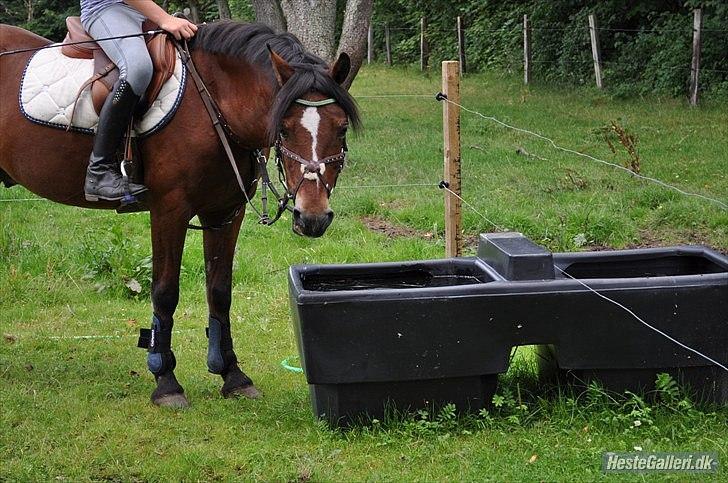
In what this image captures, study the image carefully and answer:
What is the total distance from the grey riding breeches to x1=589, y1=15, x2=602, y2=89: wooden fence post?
14710mm

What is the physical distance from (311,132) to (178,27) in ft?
3.85

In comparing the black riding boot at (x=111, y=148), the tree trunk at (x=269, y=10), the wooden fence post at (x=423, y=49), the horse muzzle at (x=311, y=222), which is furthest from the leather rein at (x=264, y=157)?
the wooden fence post at (x=423, y=49)

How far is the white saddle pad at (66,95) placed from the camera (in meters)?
5.03

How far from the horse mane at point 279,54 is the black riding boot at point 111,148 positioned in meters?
0.53

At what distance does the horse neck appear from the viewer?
491 cm

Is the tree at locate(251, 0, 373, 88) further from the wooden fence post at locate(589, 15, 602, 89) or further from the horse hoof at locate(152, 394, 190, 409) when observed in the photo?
the wooden fence post at locate(589, 15, 602, 89)

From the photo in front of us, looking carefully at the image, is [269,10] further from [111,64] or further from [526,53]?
[526,53]

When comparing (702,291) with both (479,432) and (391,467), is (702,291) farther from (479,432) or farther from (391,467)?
(391,467)

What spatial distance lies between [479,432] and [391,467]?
54 cm

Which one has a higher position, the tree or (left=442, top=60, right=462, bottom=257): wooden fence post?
the tree

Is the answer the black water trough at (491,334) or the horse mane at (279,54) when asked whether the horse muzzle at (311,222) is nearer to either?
the black water trough at (491,334)

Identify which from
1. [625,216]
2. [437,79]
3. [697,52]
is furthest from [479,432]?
[437,79]

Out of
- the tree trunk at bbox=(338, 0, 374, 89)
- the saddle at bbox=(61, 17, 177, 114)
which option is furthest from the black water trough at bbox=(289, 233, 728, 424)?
the tree trunk at bbox=(338, 0, 374, 89)

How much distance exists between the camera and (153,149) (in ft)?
16.6
